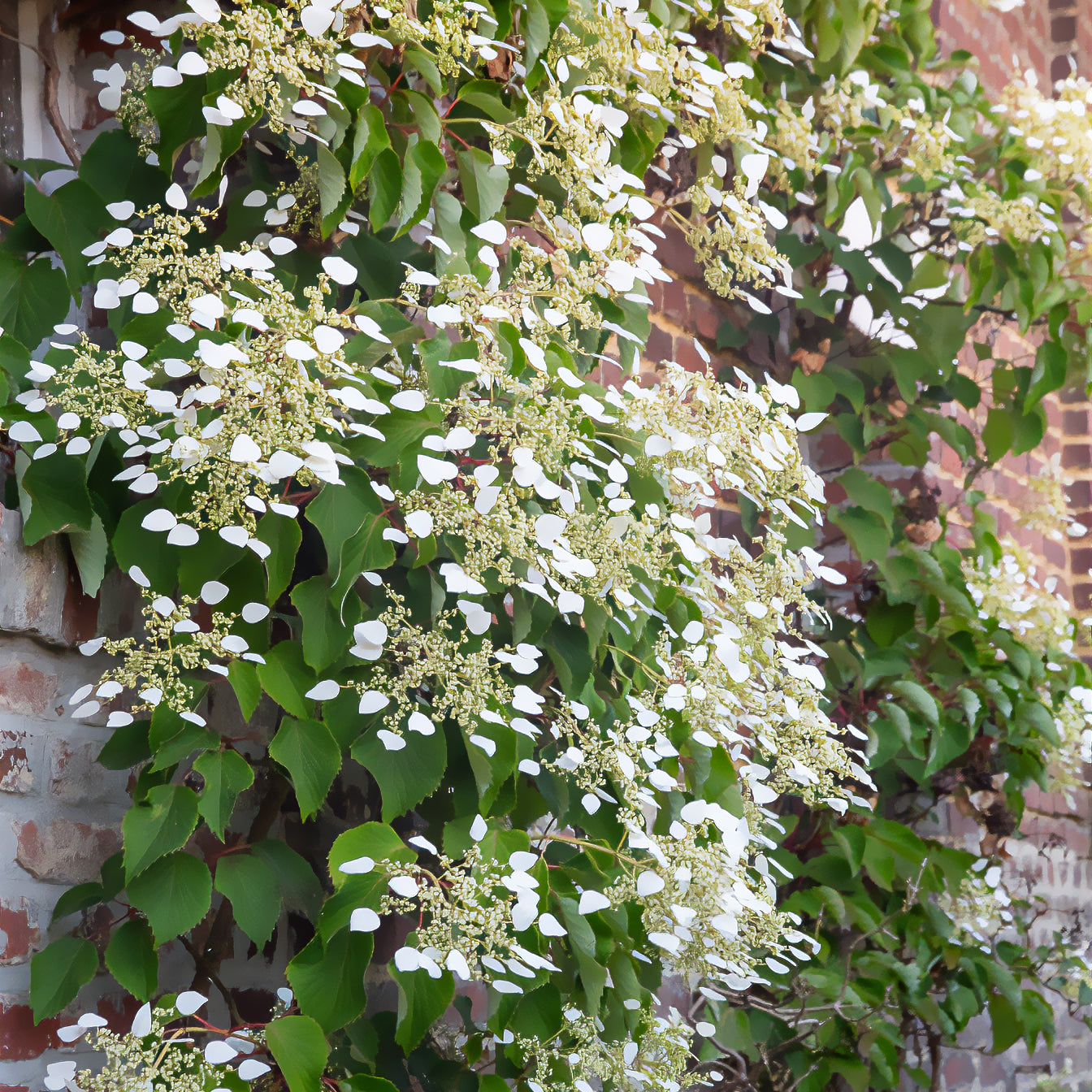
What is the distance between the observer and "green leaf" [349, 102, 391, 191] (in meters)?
1.07

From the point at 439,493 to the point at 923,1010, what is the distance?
55.2 inches

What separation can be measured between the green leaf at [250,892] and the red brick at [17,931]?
19cm

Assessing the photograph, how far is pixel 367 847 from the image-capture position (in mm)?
955

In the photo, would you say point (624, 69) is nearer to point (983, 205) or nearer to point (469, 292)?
point (469, 292)

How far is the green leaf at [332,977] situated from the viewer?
0.94 meters

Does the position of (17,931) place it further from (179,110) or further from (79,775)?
(179,110)

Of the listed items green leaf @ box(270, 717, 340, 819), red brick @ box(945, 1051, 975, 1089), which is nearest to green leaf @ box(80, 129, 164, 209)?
green leaf @ box(270, 717, 340, 819)

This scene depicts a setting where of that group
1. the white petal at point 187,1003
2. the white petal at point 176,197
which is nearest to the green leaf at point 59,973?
the white petal at point 187,1003

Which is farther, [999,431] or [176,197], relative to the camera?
[999,431]

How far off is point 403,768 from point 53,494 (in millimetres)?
397

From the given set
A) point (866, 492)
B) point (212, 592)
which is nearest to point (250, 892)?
point (212, 592)

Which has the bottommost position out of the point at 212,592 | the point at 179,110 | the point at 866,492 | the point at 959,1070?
the point at 959,1070

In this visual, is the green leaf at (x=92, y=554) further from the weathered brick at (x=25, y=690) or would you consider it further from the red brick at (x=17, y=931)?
the red brick at (x=17, y=931)

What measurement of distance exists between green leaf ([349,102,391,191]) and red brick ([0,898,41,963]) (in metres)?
0.74
